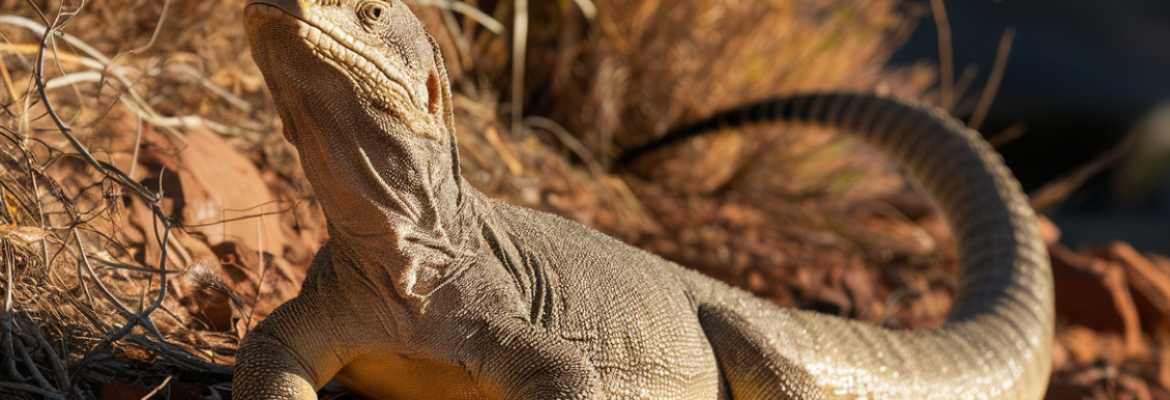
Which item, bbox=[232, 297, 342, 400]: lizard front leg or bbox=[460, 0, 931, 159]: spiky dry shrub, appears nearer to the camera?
bbox=[232, 297, 342, 400]: lizard front leg

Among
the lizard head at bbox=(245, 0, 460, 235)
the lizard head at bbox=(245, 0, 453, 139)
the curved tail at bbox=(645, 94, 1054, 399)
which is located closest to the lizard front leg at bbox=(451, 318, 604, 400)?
the lizard head at bbox=(245, 0, 460, 235)

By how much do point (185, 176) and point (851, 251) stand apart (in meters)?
4.71

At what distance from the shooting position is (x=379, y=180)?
1.90 meters

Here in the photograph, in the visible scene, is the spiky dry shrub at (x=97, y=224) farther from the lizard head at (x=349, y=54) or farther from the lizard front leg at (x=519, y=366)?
the lizard front leg at (x=519, y=366)

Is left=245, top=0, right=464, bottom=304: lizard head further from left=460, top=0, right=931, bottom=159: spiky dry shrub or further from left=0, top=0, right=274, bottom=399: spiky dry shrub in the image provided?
left=460, top=0, right=931, bottom=159: spiky dry shrub

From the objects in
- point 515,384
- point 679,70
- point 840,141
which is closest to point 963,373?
point 515,384

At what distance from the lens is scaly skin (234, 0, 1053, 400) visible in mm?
1812

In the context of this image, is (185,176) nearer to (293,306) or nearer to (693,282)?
(293,306)

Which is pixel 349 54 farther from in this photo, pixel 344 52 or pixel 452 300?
pixel 452 300

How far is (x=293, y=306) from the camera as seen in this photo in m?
2.18

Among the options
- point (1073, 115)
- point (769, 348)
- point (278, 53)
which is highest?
point (278, 53)

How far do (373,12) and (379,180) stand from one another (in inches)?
14.6

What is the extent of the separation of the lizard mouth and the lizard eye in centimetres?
6

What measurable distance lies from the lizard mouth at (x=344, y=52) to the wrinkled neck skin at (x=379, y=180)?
2 centimetres
